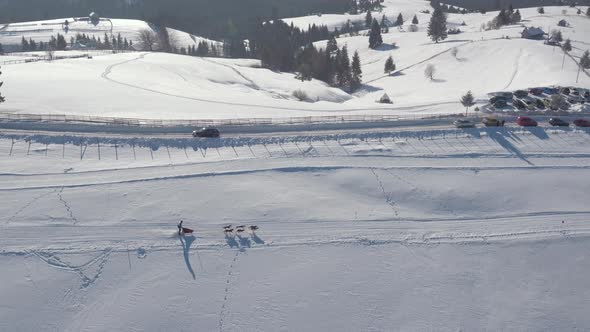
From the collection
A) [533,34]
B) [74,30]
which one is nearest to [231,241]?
[533,34]

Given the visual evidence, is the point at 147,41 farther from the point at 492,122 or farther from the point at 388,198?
the point at 388,198

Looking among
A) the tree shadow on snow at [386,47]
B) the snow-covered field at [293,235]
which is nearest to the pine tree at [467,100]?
the snow-covered field at [293,235]

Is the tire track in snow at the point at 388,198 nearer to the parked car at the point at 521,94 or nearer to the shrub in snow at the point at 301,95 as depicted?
the parked car at the point at 521,94

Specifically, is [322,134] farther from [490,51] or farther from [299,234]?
[490,51]

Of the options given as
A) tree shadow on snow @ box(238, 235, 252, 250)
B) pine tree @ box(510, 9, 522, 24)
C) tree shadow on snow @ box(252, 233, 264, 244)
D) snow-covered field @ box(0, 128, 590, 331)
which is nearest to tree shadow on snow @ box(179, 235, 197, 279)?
snow-covered field @ box(0, 128, 590, 331)

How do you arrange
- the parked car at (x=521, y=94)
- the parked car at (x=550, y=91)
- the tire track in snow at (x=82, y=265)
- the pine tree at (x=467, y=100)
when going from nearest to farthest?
the tire track in snow at (x=82, y=265), the pine tree at (x=467, y=100), the parked car at (x=521, y=94), the parked car at (x=550, y=91)

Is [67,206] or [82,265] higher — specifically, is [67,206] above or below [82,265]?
above

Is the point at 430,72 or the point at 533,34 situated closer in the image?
the point at 430,72
